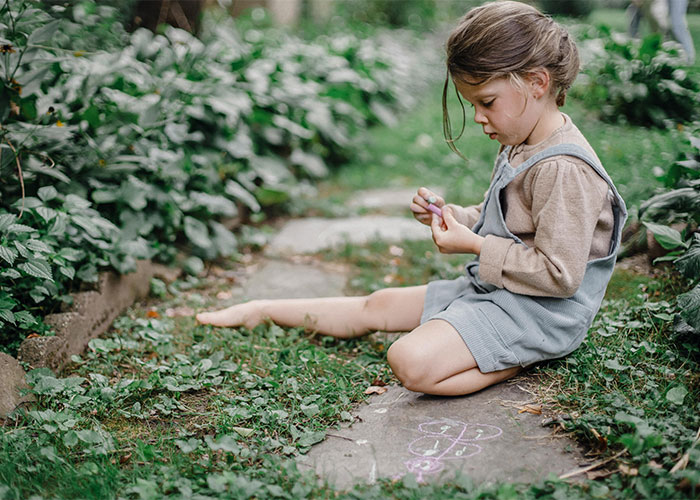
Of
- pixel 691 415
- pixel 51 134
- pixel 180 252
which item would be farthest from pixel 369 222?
pixel 691 415

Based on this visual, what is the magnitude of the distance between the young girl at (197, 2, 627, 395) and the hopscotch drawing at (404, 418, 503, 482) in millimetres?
153

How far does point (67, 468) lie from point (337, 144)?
3.89m

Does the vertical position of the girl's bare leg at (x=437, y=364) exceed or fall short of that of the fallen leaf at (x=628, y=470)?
it falls short

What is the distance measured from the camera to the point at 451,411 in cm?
193

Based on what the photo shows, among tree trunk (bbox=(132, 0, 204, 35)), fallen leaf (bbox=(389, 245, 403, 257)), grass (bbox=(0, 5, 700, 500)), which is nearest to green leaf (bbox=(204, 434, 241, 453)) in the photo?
grass (bbox=(0, 5, 700, 500))

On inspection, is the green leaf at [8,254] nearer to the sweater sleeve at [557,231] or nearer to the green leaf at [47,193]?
the green leaf at [47,193]

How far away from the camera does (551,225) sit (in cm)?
184

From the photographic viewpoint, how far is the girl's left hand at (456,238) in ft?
6.59

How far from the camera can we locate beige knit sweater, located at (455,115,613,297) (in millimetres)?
1841

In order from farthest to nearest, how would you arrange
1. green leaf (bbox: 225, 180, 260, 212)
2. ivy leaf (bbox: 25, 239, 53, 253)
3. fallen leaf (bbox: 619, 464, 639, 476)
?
green leaf (bbox: 225, 180, 260, 212) < ivy leaf (bbox: 25, 239, 53, 253) < fallen leaf (bbox: 619, 464, 639, 476)

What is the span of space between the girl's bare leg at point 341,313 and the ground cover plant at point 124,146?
520 mm

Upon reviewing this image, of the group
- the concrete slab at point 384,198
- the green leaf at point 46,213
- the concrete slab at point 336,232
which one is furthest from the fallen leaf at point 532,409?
the concrete slab at point 384,198

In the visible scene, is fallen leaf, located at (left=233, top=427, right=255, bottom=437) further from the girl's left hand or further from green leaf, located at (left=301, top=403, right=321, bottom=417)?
the girl's left hand

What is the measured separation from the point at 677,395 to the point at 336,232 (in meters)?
2.31
